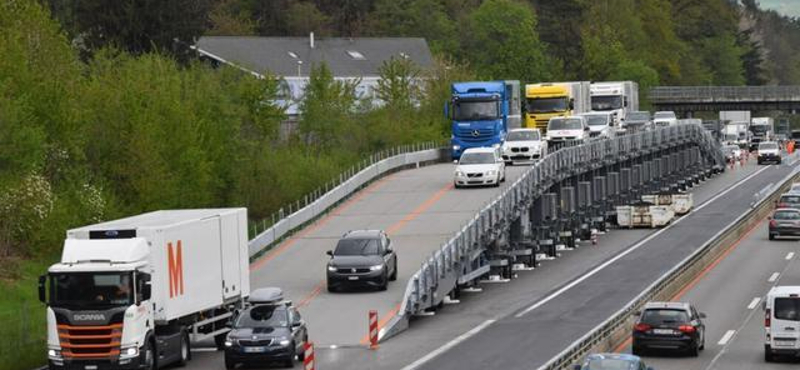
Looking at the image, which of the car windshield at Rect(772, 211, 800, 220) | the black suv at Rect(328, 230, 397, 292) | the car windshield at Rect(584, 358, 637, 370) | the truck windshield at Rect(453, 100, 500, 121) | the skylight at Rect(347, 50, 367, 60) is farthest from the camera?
the skylight at Rect(347, 50, 367, 60)

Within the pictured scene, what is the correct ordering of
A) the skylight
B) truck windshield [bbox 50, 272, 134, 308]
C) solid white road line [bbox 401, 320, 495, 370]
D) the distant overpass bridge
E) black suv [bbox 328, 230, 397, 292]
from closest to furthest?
truck windshield [bbox 50, 272, 134, 308]
solid white road line [bbox 401, 320, 495, 370]
black suv [bbox 328, 230, 397, 292]
the skylight
the distant overpass bridge

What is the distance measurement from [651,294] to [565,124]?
126 ft

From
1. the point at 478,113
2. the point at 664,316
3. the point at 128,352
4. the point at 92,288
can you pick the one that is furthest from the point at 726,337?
the point at 478,113

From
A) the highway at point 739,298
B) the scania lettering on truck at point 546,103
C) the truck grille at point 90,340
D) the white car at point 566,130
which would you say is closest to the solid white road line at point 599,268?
the highway at point 739,298

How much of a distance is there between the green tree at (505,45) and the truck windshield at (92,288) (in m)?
107

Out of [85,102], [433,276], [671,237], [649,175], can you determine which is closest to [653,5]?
[649,175]

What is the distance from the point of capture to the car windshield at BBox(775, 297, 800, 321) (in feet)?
127

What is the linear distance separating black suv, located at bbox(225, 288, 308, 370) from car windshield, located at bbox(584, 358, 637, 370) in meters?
8.80

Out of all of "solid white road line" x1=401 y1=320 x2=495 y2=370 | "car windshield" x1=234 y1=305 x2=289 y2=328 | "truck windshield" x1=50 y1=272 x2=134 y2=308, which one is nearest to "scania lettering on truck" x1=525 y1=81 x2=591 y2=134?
"solid white road line" x1=401 y1=320 x2=495 y2=370

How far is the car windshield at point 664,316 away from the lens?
40.0 m

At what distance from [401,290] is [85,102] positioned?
1977cm

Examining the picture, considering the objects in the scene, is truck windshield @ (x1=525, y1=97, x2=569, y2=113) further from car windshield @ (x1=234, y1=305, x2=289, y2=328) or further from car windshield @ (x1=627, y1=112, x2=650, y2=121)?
car windshield @ (x1=234, y1=305, x2=289, y2=328)

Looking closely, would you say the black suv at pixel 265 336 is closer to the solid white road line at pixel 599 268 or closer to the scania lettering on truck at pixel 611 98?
the solid white road line at pixel 599 268

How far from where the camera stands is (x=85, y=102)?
2514 inches
